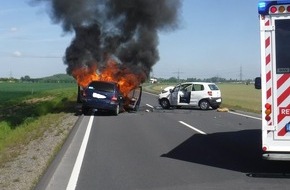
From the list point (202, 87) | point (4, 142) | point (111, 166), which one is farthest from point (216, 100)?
point (111, 166)

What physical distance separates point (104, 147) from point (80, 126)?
6.15 meters

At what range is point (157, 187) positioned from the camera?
768 cm

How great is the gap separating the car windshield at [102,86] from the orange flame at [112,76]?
3.62 meters

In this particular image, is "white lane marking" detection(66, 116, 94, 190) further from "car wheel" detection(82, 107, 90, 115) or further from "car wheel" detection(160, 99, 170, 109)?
"car wheel" detection(160, 99, 170, 109)

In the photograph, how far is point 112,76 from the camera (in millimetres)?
30797

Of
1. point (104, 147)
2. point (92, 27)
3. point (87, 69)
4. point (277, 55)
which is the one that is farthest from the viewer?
point (92, 27)

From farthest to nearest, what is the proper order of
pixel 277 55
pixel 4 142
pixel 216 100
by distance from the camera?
pixel 216 100, pixel 4 142, pixel 277 55

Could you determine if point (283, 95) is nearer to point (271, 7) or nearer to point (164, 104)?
point (271, 7)

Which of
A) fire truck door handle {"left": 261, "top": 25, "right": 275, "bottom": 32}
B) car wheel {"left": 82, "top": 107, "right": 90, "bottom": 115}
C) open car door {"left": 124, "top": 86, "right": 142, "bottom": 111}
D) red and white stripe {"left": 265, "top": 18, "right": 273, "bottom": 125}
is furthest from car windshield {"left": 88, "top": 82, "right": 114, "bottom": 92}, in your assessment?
fire truck door handle {"left": 261, "top": 25, "right": 275, "bottom": 32}

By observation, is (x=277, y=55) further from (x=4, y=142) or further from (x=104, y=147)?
(x=4, y=142)

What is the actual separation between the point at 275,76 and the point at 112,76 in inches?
892

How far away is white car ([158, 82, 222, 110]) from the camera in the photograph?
29.6m

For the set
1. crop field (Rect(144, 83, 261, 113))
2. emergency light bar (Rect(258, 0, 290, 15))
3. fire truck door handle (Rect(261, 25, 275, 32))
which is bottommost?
crop field (Rect(144, 83, 261, 113))

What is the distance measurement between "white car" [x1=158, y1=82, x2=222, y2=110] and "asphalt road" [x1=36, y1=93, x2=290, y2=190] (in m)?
13.6
